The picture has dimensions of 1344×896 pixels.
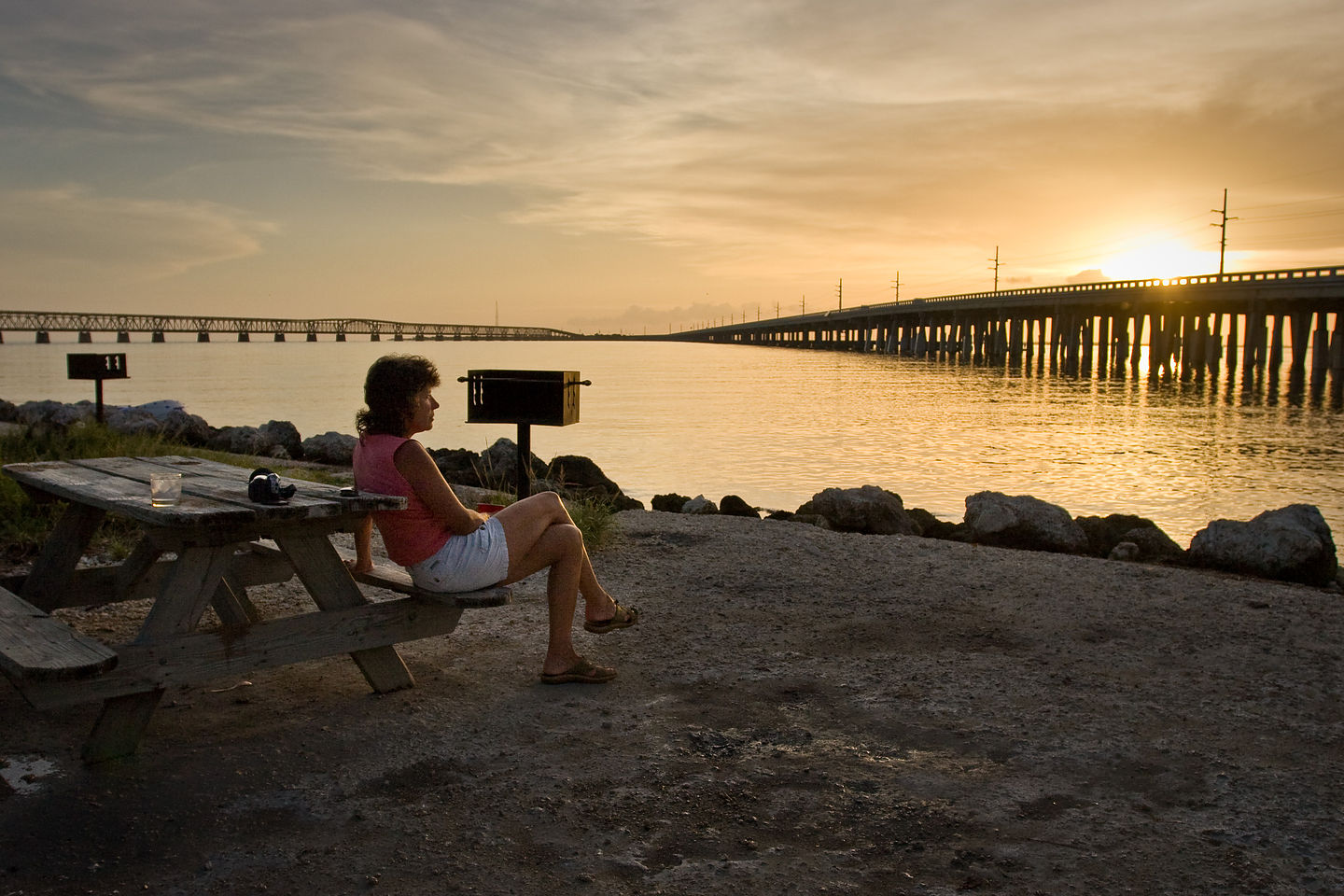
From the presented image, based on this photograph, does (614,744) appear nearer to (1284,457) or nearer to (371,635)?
Result: (371,635)

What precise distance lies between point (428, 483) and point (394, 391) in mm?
387

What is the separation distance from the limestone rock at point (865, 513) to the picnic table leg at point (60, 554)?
682cm

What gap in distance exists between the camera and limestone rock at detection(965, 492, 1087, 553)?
357 inches

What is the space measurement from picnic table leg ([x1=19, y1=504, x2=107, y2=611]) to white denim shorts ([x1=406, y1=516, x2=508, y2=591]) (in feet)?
5.41

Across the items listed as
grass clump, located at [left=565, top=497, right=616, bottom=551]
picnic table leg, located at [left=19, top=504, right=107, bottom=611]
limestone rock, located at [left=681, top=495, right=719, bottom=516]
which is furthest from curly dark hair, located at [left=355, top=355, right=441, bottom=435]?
limestone rock, located at [left=681, top=495, right=719, bottom=516]

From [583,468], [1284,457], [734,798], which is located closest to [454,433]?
[583,468]

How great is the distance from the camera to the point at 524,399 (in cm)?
811

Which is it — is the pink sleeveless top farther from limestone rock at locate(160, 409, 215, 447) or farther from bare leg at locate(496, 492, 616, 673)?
limestone rock at locate(160, 409, 215, 447)

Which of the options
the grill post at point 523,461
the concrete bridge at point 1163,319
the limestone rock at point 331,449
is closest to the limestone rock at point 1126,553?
the grill post at point 523,461

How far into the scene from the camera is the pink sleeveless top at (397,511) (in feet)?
13.2

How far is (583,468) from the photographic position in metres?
12.7

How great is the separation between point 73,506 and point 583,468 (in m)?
8.26

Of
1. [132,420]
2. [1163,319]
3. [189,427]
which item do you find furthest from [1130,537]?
[1163,319]

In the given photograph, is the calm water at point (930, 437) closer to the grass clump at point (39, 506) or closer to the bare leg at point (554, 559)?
the grass clump at point (39, 506)
